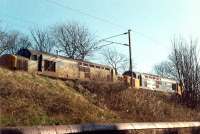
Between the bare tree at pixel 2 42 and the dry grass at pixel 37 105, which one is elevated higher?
the bare tree at pixel 2 42

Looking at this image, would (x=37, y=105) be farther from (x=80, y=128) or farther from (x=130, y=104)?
(x=130, y=104)

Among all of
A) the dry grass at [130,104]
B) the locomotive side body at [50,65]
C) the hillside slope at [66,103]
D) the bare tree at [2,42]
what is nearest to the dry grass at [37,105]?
A: the hillside slope at [66,103]

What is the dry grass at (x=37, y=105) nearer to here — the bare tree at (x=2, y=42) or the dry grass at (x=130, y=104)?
the dry grass at (x=130, y=104)

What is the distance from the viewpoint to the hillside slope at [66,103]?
1470cm

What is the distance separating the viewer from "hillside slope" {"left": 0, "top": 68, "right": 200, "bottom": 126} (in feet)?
48.2

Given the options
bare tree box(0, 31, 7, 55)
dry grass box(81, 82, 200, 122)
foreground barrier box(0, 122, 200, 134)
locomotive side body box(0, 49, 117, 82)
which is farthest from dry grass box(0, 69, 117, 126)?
bare tree box(0, 31, 7, 55)

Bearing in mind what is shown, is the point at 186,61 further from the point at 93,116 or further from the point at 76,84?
the point at 93,116

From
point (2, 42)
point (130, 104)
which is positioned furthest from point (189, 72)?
point (2, 42)

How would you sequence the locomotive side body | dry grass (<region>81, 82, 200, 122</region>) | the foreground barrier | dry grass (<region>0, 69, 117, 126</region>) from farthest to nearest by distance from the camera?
1. the locomotive side body
2. dry grass (<region>81, 82, 200, 122</region>)
3. dry grass (<region>0, 69, 117, 126</region>)
4. the foreground barrier

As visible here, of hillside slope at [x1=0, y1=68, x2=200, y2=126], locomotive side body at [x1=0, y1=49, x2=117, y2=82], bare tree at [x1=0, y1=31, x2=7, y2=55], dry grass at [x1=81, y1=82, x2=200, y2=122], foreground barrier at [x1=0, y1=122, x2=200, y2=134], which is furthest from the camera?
bare tree at [x1=0, y1=31, x2=7, y2=55]

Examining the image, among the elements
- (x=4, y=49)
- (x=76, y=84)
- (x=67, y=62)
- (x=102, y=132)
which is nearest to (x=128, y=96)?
(x=76, y=84)

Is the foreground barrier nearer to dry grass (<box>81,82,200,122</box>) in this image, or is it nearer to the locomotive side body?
dry grass (<box>81,82,200,122</box>)

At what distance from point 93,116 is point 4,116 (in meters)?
6.18

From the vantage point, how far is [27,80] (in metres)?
21.0
